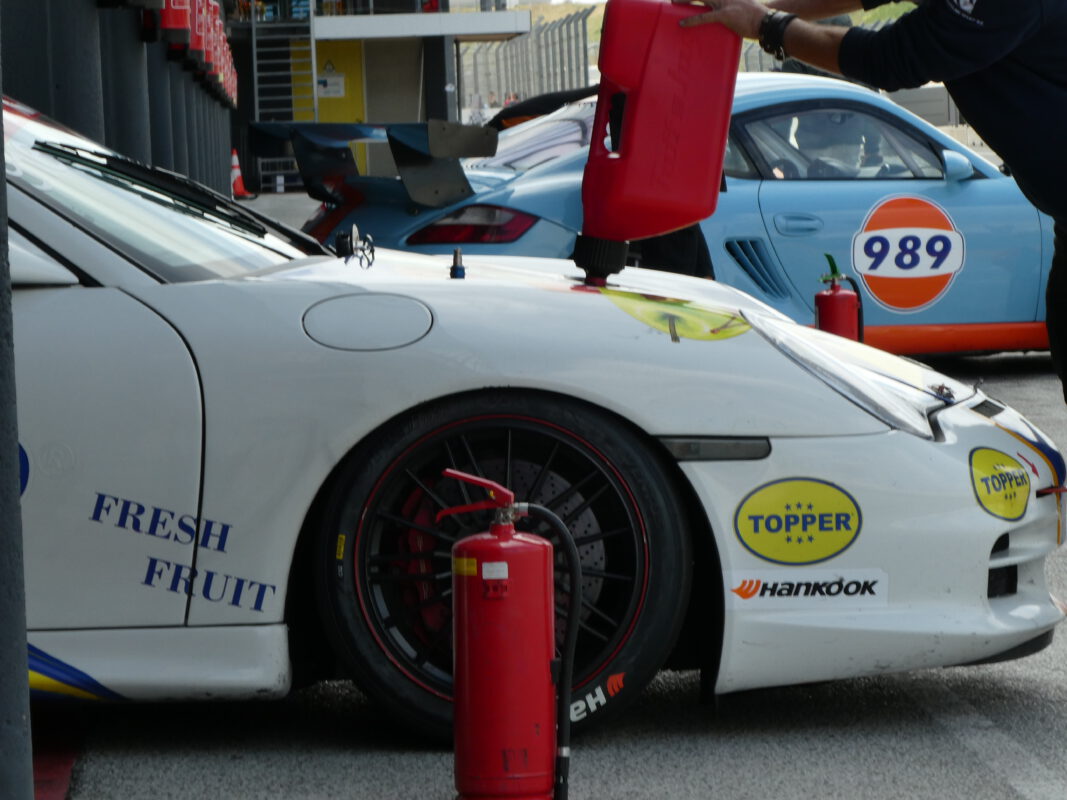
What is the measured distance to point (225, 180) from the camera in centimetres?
2939

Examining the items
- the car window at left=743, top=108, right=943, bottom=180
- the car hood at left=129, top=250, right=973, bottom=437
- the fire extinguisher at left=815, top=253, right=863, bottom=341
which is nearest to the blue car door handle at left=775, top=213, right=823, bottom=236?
the car window at left=743, top=108, right=943, bottom=180

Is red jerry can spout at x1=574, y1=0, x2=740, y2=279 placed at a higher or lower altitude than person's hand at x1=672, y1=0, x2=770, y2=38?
lower

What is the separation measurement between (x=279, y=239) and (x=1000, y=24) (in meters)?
1.75

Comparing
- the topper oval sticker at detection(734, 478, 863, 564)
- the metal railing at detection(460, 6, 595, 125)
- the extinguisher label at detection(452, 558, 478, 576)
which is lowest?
the metal railing at detection(460, 6, 595, 125)

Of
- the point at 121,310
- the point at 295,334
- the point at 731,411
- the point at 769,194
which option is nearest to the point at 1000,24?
the point at 731,411

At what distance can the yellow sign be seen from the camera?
3201 mm

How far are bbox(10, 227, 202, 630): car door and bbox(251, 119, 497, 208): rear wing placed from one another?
1.69m

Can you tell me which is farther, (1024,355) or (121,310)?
(1024,355)

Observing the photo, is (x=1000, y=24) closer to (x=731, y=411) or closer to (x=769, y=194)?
(x=731, y=411)

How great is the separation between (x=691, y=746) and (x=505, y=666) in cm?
69

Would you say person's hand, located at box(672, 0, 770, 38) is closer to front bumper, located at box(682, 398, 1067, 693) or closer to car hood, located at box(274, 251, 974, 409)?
Result: car hood, located at box(274, 251, 974, 409)

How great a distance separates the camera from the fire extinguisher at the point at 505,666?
263cm

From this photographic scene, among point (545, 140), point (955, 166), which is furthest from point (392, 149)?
point (955, 166)

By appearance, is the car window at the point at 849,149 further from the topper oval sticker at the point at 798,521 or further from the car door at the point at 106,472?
the car door at the point at 106,472
